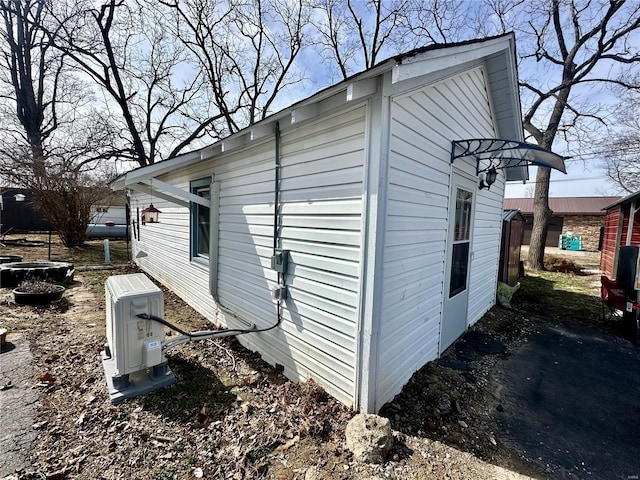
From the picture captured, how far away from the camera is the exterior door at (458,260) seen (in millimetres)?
4039

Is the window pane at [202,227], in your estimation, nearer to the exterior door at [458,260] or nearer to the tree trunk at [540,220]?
the exterior door at [458,260]

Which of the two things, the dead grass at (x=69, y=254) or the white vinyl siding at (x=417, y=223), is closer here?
the white vinyl siding at (x=417, y=223)

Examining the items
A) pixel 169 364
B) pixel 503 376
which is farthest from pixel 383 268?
pixel 169 364

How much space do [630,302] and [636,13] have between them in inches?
458

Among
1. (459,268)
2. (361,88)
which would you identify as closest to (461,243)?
(459,268)

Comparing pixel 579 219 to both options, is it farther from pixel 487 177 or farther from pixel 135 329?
pixel 135 329

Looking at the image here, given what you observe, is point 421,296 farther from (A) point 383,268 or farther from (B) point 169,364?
(B) point 169,364

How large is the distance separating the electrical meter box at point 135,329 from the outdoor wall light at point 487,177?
15.9 feet

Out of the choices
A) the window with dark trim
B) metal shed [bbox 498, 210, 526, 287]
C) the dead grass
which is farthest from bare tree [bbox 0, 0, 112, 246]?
metal shed [bbox 498, 210, 526, 287]

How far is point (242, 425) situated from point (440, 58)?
12.4 feet

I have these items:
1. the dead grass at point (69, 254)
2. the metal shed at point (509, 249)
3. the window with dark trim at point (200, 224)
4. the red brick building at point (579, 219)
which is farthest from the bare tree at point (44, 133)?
the red brick building at point (579, 219)

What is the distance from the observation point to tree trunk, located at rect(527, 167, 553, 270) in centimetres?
1177

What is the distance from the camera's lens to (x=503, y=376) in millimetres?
3711

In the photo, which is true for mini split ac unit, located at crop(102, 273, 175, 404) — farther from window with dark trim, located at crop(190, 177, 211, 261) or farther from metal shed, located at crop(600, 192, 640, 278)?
metal shed, located at crop(600, 192, 640, 278)
